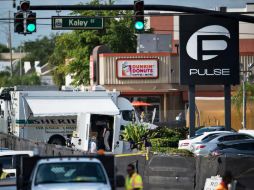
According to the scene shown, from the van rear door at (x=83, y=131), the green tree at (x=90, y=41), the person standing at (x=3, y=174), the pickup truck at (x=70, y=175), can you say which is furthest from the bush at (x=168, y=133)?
the green tree at (x=90, y=41)

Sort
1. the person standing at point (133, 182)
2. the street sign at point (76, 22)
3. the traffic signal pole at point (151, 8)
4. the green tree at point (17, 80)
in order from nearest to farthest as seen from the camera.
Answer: the person standing at point (133, 182) < the traffic signal pole at point (151, 8) < the street sign at point (76, 22) < the green tree at point (17, 80)

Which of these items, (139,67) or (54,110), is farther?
(139,67)

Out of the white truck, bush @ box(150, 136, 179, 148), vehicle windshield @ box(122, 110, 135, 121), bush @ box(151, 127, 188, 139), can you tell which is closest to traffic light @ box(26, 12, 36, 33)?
bush @ box(150, 136, 179, 148)

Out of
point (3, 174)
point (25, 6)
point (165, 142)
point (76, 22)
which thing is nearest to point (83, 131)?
point (165, 142)

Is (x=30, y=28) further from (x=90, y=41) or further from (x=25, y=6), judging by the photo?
(x=90, y=41)

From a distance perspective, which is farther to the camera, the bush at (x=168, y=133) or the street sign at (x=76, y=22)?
the bush at (x=168, y=133)

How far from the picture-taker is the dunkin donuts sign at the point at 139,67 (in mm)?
66312

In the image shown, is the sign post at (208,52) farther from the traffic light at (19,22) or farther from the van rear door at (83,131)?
the traffic light at (19,22)

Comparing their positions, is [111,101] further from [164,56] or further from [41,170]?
[41,170]

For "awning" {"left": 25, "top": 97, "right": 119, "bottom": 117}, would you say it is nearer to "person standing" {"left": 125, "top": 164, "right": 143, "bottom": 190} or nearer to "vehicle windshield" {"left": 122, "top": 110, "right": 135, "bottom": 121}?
"vehicle windshield" {"left": 122, "top": 110, "right": 135, "bottom": 121}

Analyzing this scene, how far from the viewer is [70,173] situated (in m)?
17.6

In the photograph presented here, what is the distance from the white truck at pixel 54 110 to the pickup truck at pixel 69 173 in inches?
1073

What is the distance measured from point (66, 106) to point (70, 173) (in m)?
28.5

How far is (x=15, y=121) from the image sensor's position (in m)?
46.8
